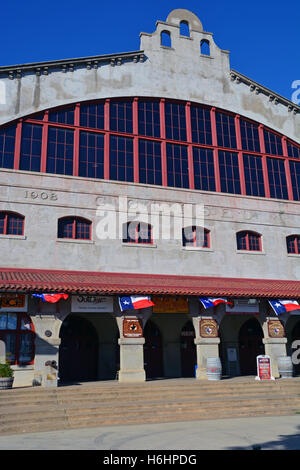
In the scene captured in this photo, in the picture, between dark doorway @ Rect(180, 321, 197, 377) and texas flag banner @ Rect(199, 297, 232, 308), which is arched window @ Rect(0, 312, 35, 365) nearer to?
texas flag banner @ Rect(199, 297, 232, 308)

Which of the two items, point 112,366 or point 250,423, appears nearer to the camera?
point 250,423

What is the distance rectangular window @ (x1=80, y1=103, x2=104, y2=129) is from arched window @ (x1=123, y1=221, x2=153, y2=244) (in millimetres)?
6361

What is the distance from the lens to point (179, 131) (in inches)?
1110

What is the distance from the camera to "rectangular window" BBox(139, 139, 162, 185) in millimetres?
26297

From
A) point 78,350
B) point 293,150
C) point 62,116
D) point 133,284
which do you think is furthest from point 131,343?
point 293,150

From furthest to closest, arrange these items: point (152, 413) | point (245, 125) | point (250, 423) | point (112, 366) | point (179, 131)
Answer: point (245, 125)
point (179, 131)
point (112, 366)
point (152, 413)
point (250, 423)

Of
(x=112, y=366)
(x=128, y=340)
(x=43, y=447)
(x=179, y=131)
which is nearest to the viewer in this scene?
(x=43, y=447)

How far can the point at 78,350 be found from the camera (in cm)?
2483

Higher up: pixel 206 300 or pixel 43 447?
pixel 206 300

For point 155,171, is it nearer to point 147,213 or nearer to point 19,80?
point 147,213

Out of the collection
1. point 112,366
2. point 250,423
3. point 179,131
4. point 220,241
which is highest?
point 179,131

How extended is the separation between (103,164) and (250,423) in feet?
52.6

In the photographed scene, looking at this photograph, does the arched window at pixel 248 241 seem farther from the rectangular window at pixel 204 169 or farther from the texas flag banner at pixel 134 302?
the texas flag banner at pixel 134 302

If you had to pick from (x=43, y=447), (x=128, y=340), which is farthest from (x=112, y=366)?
(x=43, y=447)
